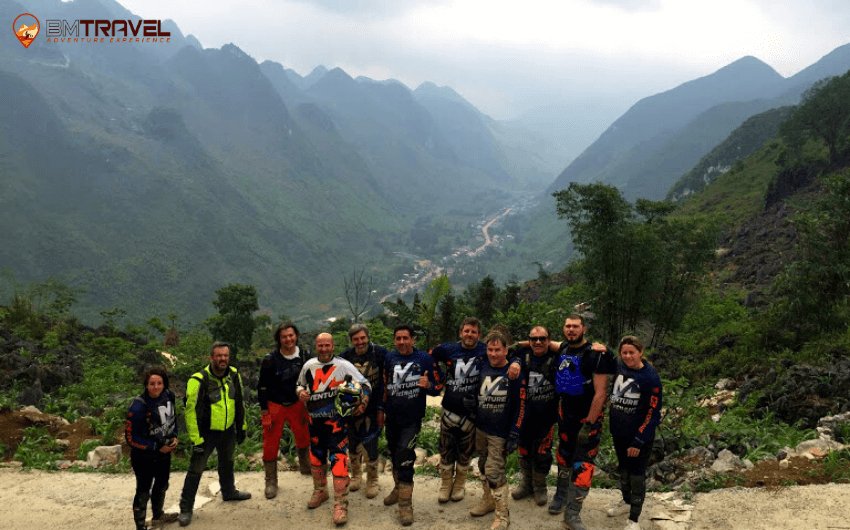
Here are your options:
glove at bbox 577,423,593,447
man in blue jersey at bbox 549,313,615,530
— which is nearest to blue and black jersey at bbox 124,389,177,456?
man in blue jersey at bbox 549,313,615,530

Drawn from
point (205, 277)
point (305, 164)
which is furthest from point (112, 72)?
point (205, 277)

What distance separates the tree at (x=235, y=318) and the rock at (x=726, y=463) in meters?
20.8

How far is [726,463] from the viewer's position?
23.9ft

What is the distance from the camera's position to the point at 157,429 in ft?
19.3

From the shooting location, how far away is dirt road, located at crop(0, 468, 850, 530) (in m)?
5.86

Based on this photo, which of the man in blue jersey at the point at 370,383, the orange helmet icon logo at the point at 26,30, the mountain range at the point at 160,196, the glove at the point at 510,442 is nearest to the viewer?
the glove at the point at 510,442

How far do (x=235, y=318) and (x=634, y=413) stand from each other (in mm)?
21885

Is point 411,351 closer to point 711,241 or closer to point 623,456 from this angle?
point 623,456

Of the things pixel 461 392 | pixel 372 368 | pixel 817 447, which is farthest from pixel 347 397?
pixel 817 447

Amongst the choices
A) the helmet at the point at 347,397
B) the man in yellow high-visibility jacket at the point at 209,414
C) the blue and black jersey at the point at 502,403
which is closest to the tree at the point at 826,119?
the blue and black jersey at the point at 502,403

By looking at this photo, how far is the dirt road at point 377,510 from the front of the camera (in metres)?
5.86

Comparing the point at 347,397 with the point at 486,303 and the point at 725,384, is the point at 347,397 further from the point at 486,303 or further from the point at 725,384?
the point at 486,303

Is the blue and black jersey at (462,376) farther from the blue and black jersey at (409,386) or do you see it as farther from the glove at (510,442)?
the glove at (510,442)

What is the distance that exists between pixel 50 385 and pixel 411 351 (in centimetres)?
1249
